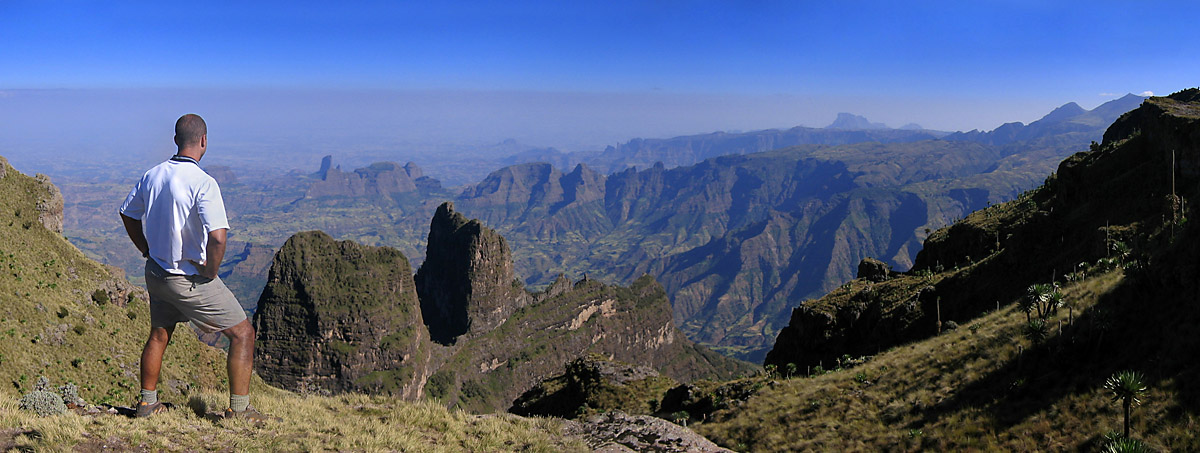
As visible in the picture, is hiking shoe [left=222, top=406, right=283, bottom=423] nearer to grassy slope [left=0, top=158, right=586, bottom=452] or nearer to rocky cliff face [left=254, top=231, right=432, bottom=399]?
grassy slope [left=0, top=158, right=586, bottom=452]

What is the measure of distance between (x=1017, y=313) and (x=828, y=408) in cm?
796

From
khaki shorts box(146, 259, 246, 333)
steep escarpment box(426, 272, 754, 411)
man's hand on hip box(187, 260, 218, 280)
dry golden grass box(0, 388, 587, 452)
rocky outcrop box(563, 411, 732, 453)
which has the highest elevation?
man's hand on hip box(187, 260, 218, 280)

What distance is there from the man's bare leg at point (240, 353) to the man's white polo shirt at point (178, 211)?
1.13 metres

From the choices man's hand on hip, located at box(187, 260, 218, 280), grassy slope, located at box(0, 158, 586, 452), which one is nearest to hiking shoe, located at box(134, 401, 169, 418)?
grassy slope, located at box(0, 158, 586, 452)

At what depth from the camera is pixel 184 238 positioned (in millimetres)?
8078

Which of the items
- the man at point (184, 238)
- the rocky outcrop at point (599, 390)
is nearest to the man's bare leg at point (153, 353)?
the man at point (184, 238)

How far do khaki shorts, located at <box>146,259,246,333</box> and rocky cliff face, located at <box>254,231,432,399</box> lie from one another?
86505mm

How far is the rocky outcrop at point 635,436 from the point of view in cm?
1298

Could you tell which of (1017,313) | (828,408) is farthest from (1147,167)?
(828,408)

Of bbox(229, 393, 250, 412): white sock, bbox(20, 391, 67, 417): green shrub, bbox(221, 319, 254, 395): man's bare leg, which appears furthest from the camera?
bbox(229, 393, 250, 412): white sock

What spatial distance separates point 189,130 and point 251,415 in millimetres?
4931

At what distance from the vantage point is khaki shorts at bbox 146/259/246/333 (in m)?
8.21

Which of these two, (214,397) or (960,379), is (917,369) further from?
(214,397)

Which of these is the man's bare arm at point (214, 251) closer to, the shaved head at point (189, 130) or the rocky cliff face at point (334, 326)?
the shaved head at point (189, 130)
